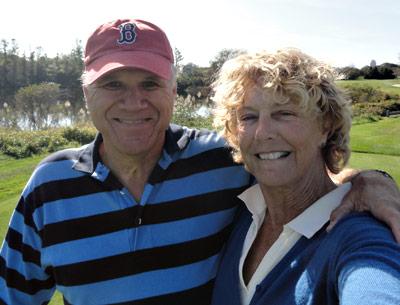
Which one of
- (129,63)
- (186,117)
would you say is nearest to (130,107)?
(129,63)

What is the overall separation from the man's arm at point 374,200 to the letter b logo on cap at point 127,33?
47.0 inches

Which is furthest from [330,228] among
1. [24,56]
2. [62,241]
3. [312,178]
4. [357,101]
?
[24,56]

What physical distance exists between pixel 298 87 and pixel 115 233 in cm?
103

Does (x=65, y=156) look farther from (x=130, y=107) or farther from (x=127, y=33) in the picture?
(x=127, y=33)

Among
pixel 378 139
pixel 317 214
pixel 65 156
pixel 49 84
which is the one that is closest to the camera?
pixel 317 214

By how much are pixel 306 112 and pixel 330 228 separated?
505 mm

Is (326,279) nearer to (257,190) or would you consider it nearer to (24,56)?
(257,190)

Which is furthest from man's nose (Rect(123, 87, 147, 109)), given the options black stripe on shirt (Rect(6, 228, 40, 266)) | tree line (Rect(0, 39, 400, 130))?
tree line (Rect(0, 39, 400, 130))

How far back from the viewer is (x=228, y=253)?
89.4 inches

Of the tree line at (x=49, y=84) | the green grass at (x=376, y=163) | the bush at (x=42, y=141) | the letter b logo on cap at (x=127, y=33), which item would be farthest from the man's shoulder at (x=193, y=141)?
the tree line at (x=49, y=84)

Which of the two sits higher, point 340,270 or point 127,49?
point 127,49

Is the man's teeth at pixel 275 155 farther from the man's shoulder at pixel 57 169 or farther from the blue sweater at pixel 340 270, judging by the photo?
the man's shoulder at pixel 57 169

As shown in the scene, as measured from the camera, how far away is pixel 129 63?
85.8 inches

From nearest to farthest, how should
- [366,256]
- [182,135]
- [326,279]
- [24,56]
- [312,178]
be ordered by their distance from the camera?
[366,256], [326,279], [312,178], [182,135], [24,56]
